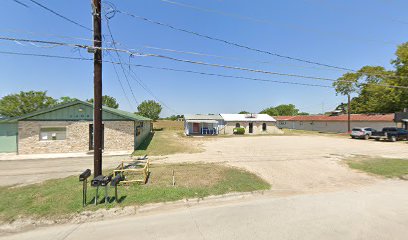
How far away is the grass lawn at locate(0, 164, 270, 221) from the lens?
533 cm

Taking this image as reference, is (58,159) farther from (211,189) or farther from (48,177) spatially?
(211,189)

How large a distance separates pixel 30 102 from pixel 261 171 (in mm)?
51316

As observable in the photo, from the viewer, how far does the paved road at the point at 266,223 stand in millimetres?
4126

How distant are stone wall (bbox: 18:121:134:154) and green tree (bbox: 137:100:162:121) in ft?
147

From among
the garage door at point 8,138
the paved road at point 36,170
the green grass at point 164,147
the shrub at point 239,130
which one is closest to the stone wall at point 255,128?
the shrub at point 239,130

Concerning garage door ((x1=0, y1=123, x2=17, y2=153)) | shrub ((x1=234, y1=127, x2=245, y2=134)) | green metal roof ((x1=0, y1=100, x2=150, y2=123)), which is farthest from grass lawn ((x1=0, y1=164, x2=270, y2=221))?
shrub ((x1=234, y1=127, x2=245, y2=134))

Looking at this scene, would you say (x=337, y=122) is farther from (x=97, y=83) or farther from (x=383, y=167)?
(x=97, y=83)

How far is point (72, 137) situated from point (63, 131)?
0.84 meters

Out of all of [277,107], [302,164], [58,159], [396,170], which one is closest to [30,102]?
[58,159]

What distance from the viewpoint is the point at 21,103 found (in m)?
40.7

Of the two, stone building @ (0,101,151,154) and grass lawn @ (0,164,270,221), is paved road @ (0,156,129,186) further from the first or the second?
stone building @ (0,101,151,154)

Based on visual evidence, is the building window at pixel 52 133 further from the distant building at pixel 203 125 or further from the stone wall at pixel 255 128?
the stone wall at pixel 255 128

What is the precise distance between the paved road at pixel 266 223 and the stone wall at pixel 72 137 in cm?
1140

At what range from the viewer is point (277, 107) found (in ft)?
339
